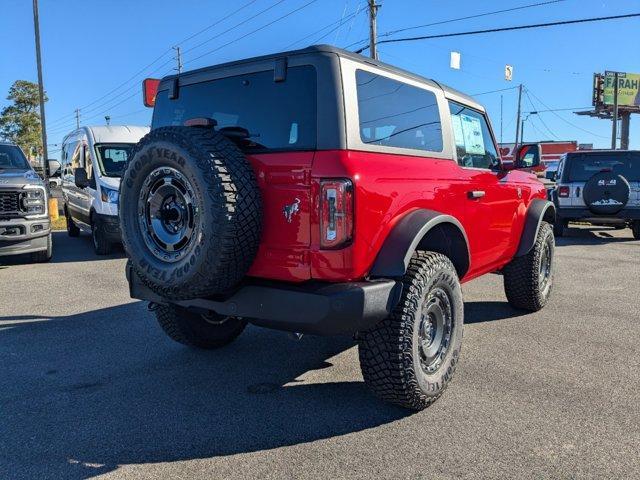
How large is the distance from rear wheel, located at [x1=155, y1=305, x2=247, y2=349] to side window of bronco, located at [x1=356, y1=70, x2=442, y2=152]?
5.96ft

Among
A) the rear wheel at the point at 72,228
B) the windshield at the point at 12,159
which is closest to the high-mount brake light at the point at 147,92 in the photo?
the windshield at the point at 12,159

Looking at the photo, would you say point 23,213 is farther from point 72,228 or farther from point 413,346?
point 413,346

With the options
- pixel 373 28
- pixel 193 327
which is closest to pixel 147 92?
pixel 193 327

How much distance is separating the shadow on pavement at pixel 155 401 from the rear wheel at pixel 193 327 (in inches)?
4.1

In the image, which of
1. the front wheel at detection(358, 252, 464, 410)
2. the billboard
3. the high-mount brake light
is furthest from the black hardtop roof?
the billboard

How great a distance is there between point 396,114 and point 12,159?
7.78m

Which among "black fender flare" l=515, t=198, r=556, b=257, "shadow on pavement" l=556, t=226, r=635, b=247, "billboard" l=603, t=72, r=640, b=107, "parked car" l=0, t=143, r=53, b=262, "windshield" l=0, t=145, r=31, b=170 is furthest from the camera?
"billboard" l=603, t=72, r=640, b=107

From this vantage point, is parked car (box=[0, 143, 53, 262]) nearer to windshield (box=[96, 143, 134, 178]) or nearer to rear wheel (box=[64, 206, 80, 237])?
windshield (box=[96, 143, 134, 178])

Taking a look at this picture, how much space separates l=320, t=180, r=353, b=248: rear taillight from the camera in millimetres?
2691

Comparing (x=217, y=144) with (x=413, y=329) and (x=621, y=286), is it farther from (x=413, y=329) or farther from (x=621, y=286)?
(x=621, y=286)

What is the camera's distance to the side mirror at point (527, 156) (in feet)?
15.9

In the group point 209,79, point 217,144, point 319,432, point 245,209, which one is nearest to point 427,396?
point 319,432

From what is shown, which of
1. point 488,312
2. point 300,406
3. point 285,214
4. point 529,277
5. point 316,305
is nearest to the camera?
point 316,305

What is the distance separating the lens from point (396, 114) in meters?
3.32
